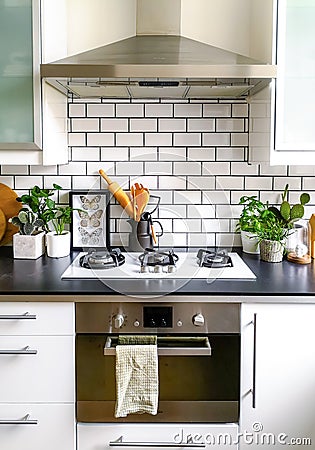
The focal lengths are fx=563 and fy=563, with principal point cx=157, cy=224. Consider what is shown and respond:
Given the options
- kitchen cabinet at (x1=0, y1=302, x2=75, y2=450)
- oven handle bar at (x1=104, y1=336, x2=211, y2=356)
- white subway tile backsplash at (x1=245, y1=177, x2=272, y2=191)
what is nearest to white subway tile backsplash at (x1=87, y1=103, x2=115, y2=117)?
white subway tile backsplash at (x1=245, y1=177, x2=272, y2=191)

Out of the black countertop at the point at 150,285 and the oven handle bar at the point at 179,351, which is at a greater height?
the black countertop at the point at 150,285

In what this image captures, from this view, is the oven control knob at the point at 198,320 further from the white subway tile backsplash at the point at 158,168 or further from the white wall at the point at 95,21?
the white wall at the point at 95,21

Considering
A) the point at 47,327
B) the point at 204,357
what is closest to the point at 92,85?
the point at 47,327

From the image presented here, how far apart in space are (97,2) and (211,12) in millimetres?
527

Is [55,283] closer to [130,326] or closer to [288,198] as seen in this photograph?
[130,326]

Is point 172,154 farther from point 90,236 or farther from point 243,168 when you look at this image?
point 90,236

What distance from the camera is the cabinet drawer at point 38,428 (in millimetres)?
2066

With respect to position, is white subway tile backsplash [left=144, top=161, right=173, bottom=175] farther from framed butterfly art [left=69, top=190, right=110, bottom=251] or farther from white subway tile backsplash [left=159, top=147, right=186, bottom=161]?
framed butterfly art [left=69, top=190, right=110, bottom=251]

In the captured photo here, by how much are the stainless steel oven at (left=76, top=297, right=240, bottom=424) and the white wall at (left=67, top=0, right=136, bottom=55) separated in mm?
1283

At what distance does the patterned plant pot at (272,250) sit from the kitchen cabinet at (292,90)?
15.2 inches

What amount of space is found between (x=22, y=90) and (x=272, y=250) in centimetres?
125

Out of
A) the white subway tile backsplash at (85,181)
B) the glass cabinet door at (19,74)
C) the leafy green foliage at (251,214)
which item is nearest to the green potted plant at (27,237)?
the white subway tile backsplash at (85,181)

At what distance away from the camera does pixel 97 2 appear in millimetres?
2582

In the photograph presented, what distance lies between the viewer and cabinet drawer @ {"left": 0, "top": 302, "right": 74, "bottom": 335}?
202 centimetres
